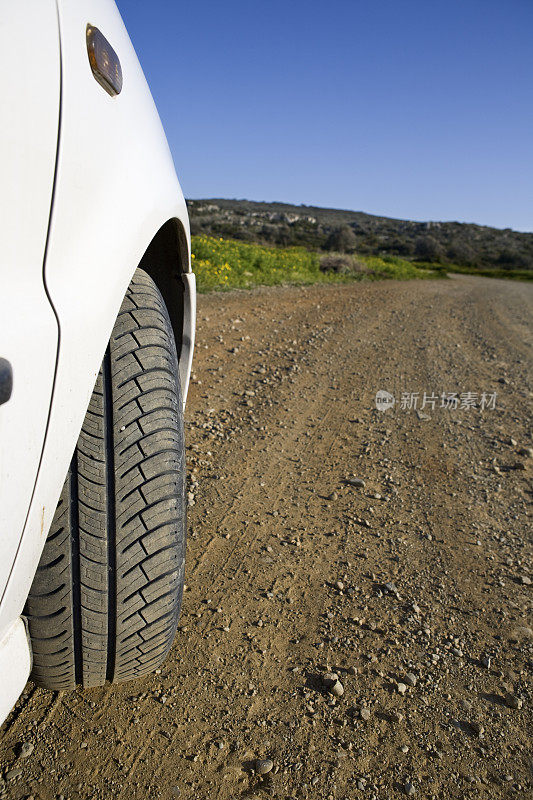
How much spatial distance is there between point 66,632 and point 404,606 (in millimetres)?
1342

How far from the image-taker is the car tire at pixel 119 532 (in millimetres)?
1290

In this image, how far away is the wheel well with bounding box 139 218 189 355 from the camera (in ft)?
6.39

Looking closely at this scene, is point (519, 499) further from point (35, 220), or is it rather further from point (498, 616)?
point (35, 220)

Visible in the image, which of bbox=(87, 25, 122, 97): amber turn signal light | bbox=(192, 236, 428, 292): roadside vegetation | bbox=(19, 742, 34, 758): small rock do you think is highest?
bbox=(87, 25, 122, 97): amber turn signal light

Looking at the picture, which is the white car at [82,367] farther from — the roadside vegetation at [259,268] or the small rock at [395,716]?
the roadside vegetation at [259,268]

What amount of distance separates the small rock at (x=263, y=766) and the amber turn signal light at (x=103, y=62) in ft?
5.58

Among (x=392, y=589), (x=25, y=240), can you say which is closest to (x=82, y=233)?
(x=25, y=240)

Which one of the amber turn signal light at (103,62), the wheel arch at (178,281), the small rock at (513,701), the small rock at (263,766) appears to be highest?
the amber turn signal light at (103,62)

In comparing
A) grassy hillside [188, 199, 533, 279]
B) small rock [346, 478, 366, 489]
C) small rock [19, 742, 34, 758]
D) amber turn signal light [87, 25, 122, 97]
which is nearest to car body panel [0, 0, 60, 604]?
amber turn signal light [87, 25, 122, 97]

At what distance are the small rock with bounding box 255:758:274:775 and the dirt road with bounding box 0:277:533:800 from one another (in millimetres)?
12

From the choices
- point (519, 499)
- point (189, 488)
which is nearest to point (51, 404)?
point (189, 488)

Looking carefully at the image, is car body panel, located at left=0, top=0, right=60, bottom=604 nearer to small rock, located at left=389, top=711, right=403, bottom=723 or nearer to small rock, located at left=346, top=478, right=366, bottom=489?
small rock, located at left=389, top=711, right=403, bottom=723

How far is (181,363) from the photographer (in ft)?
7.18

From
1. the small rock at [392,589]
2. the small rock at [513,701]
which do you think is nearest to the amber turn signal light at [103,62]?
the small rock at [392,589]
